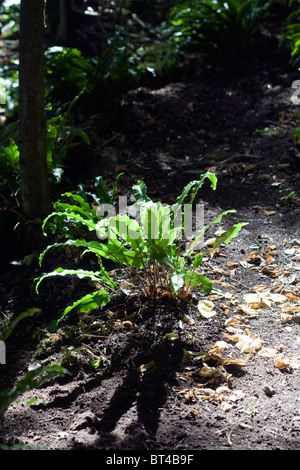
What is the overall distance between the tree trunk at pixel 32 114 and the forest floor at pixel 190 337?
49cm

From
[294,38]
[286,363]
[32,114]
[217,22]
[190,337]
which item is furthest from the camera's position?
[217,22]

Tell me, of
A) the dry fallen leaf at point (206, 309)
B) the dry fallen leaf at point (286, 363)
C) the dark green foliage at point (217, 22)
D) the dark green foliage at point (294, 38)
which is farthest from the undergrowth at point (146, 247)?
the dark green foliage at point (217, 22)

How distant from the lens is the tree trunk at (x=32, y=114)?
2807 mm

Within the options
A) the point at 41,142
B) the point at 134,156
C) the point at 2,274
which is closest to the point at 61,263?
the point at 2,274

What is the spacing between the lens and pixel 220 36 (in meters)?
5.47

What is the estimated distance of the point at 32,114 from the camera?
2.96 meters

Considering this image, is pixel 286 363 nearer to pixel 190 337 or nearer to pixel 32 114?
pixel 190 337

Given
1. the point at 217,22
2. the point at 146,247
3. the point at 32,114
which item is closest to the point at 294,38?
the point at 217,22

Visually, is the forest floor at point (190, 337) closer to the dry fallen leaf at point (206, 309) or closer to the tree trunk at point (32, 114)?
the dry fallen leaf at point (206, 309)

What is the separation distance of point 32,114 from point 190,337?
5.36 feet
